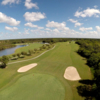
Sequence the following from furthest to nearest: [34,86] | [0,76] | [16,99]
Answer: [0,76], [34,86], [16,99]

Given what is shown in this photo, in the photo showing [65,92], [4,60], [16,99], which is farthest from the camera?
[4,60]

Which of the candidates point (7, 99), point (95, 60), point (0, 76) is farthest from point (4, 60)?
point (95, 60)

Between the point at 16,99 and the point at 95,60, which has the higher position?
the point at 95,60

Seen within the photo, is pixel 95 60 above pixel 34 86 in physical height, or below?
above

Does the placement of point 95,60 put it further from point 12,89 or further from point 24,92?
point 12,89

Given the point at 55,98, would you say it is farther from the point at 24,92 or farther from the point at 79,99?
the point at 24,92

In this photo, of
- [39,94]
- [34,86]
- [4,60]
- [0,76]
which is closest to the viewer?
[39,94]

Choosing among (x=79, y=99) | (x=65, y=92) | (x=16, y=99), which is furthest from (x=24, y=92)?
(x=79, y=99)

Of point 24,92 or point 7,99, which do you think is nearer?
point 7,99

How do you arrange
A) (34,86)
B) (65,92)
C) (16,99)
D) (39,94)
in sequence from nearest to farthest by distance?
(16,99), (39,94), (65,92), (34,86)
